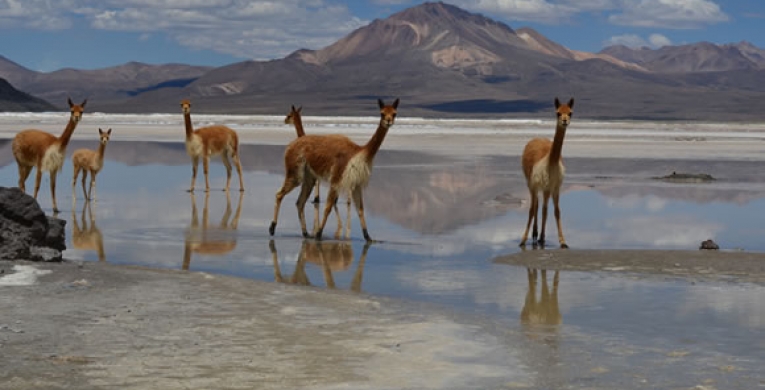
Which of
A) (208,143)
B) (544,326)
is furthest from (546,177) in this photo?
(208,143)

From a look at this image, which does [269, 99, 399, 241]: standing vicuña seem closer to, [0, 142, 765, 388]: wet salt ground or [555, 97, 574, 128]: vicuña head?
[0, 142, 765, 388]: wet salt ground

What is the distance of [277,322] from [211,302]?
960mm

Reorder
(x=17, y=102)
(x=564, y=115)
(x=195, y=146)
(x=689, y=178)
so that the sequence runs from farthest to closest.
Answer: (x=17, y=102)
(x=689, y=178)
(x=195, y=146)
(x=564, y=115)

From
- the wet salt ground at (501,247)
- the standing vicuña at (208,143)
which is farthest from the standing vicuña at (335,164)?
the standing vicuña at (208,143)

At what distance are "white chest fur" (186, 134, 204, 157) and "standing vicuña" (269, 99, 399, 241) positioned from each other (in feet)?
22.0

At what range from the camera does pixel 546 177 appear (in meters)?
12.6

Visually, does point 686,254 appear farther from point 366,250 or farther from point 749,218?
point 749,218

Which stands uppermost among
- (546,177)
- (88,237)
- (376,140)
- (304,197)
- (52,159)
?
→ (376,140)

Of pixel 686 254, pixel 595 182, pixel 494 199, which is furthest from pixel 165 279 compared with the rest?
pixel 595 182

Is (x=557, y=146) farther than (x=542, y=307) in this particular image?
Yes

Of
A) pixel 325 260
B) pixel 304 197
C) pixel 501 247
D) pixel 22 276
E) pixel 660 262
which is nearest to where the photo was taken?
pixel 22 276

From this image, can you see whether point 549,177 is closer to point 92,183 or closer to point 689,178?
point 92,183

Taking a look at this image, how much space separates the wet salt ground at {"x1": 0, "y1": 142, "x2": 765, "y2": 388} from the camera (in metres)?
7.08

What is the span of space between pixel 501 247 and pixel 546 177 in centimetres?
97
